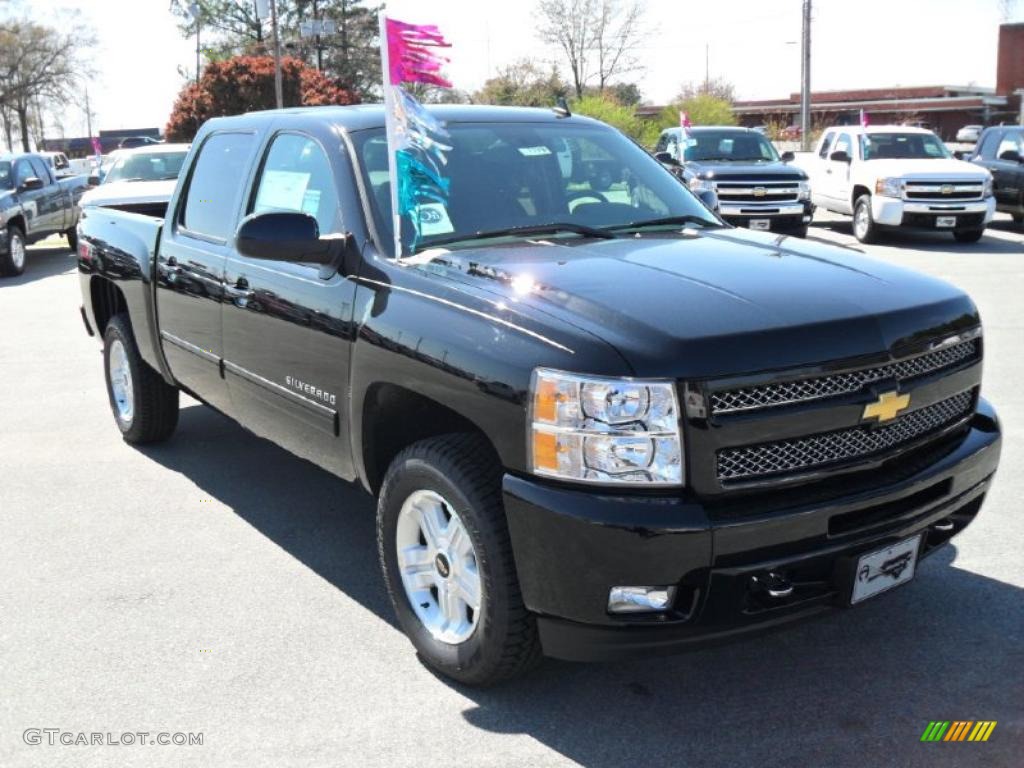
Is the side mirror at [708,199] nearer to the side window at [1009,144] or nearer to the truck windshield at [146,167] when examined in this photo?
the truck windshield at [146,167]

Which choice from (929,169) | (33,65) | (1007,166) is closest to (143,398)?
(929,169)

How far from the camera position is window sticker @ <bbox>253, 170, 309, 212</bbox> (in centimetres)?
444

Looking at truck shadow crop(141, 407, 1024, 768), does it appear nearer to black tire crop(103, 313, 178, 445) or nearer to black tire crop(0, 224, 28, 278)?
black tire crop(103, 313, 178, 445)

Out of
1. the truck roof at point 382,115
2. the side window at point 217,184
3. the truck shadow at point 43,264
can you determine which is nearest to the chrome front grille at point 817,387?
the truck roof at point 382,115

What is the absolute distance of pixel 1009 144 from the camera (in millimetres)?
17516

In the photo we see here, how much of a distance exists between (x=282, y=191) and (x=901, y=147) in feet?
47.9

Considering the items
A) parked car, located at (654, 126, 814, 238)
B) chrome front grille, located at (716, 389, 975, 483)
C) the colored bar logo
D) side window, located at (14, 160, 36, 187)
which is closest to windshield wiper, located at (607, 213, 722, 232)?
chrome front grille, located at (716, 389, 975, 483)

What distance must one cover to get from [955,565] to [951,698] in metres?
1.11

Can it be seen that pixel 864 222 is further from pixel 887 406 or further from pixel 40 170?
pixel 887 406

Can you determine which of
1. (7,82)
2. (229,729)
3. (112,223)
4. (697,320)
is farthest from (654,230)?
(7,82)

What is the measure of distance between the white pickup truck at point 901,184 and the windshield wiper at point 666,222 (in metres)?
12.2

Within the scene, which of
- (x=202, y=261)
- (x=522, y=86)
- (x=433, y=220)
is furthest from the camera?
(x=522, y=86)

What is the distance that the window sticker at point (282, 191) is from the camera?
4.44 meters

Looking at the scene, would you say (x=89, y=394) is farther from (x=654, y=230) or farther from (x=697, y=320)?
(x=697, y=320)
